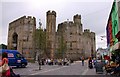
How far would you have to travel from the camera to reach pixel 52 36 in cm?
8006

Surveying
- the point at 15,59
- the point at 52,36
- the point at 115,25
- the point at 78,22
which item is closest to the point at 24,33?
the point at 52,36

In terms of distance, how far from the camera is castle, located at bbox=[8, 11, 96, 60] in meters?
77.8

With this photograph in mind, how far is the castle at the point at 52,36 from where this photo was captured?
255 feet

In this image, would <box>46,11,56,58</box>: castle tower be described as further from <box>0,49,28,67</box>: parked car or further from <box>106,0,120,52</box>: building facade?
<box>0,49,28,67</box>: parked car

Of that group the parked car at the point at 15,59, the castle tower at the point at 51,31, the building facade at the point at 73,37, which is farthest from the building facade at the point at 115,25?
the building facade at the point at 73,37

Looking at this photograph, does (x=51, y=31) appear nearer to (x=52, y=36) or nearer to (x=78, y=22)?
(x=52, y=36)

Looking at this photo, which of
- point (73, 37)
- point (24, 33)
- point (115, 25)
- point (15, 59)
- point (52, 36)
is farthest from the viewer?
point (73, 37)

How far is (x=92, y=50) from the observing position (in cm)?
10119

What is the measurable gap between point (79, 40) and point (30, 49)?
725 inches

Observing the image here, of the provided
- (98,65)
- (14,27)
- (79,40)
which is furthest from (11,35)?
(98,65)

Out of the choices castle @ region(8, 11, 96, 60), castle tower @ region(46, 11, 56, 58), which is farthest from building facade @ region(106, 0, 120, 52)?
castle tower @ region(46, 11, 56, 58)

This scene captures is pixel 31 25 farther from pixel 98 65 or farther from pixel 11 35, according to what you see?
pixel 98 65

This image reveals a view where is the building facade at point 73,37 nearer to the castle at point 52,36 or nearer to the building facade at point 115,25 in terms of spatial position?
the castle at point 52,36

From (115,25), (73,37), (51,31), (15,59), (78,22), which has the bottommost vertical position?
(15,59)
